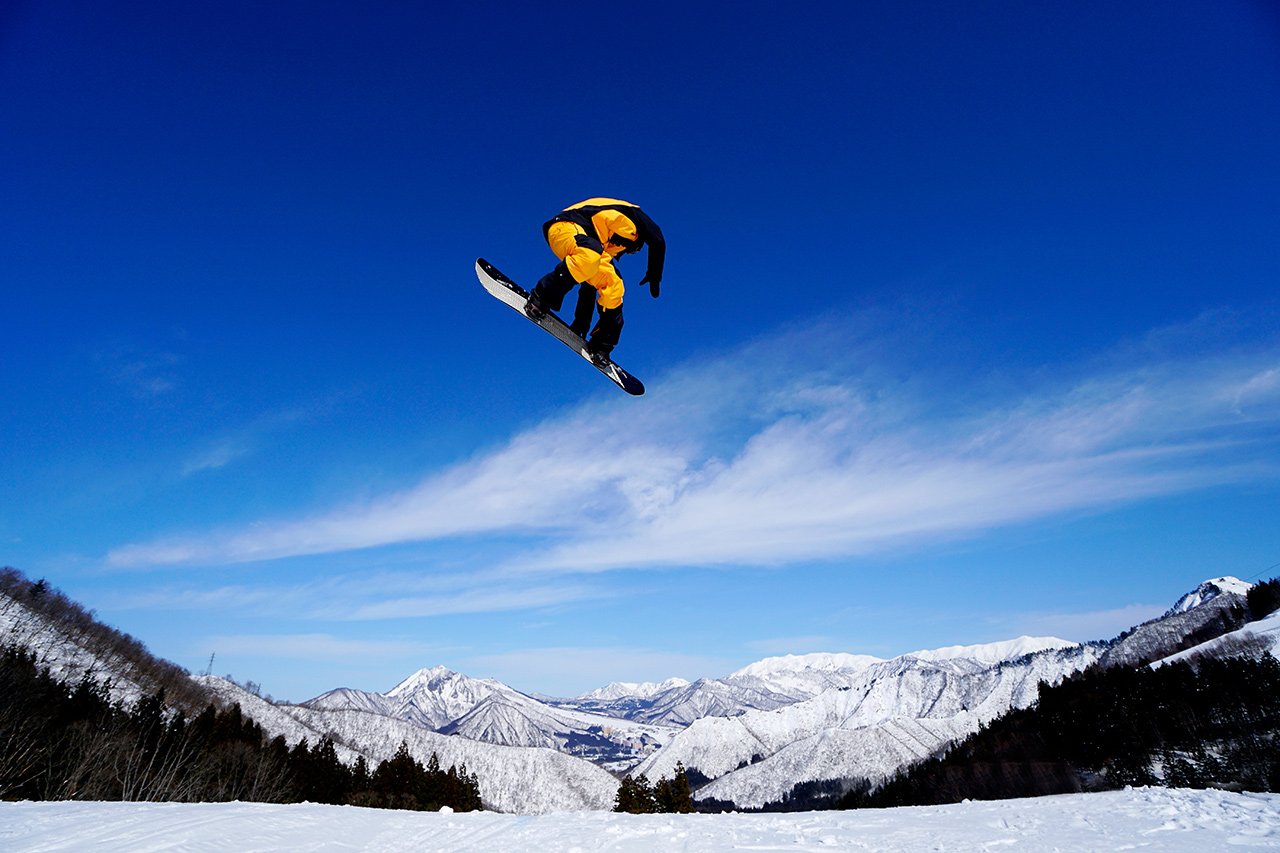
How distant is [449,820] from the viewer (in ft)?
33.1

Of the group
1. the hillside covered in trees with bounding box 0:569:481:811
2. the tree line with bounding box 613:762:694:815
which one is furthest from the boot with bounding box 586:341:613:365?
the tree line with bounding box 613:762:694:815

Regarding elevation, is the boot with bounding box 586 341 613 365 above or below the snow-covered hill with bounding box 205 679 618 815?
above

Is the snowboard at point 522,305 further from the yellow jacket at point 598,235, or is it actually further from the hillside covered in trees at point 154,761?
the hillside covered in trees at point 154,761

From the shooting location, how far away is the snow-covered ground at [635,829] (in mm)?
7258

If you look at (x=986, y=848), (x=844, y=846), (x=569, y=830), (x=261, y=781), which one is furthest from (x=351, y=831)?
(x=261, y=781)

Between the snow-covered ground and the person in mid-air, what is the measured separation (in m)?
7.15

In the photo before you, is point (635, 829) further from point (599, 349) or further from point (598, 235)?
point (598, 235)

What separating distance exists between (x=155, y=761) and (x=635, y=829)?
5428 cm

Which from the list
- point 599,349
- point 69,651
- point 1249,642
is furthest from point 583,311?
point 1249,642

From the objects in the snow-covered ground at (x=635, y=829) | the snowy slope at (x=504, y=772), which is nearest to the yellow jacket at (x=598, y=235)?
the snow-covered ground at (x=635, y=829)

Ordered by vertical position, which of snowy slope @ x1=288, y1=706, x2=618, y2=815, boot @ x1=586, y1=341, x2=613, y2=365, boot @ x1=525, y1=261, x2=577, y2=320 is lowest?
snowy slope @ x1=288, y1=706, x2=618, y2=815

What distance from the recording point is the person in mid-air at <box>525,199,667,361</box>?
6.00 meters

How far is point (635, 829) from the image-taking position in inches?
352

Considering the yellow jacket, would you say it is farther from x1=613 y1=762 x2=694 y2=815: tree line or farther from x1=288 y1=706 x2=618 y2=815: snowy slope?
x1=288 y1=706 x2=618 y2=815: snowy slope
